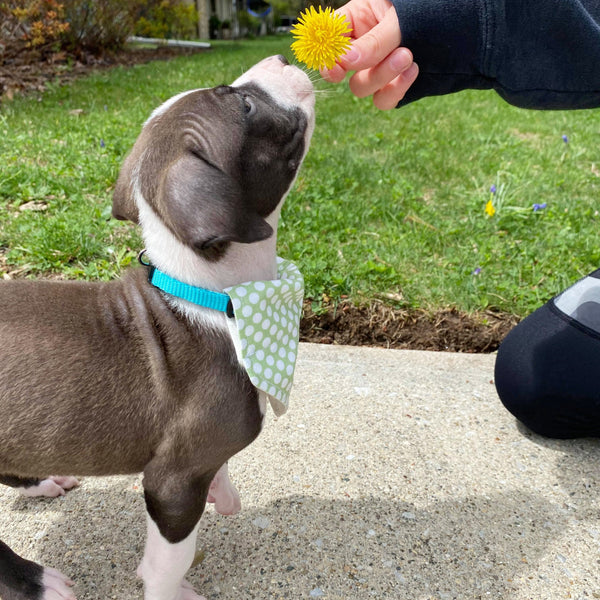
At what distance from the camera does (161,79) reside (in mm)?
9078

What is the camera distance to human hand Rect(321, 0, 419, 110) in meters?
2.14

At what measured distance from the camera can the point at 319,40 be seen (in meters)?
2.00

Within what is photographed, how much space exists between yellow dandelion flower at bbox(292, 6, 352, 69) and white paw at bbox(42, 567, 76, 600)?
5.81ft

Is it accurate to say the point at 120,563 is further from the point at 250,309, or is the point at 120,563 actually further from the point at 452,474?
the point at 452,474

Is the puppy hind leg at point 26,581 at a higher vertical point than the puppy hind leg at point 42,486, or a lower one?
higher

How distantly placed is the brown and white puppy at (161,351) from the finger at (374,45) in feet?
0.84

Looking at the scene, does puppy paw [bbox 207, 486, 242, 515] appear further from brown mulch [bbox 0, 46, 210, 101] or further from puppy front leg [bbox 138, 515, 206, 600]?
brown mulch [bbox 0, 46, 210, 101]

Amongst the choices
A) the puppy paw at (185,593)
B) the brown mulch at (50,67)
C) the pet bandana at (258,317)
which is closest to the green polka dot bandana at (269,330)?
the pet bandana at (258,317)

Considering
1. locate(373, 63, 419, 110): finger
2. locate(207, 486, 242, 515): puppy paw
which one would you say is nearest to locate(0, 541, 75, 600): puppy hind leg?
locate(207, 486, 242, 515): puppy paw

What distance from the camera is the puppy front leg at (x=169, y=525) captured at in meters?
1.84

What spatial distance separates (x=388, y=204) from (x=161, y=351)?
9.46 ft

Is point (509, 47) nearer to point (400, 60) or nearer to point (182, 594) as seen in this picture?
point (400, 60)

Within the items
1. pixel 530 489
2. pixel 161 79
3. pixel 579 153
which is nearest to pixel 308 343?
pixel 530 489

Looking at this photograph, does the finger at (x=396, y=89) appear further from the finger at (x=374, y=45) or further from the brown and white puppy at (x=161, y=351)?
the brown and white puppy at (x=161, y=351)
